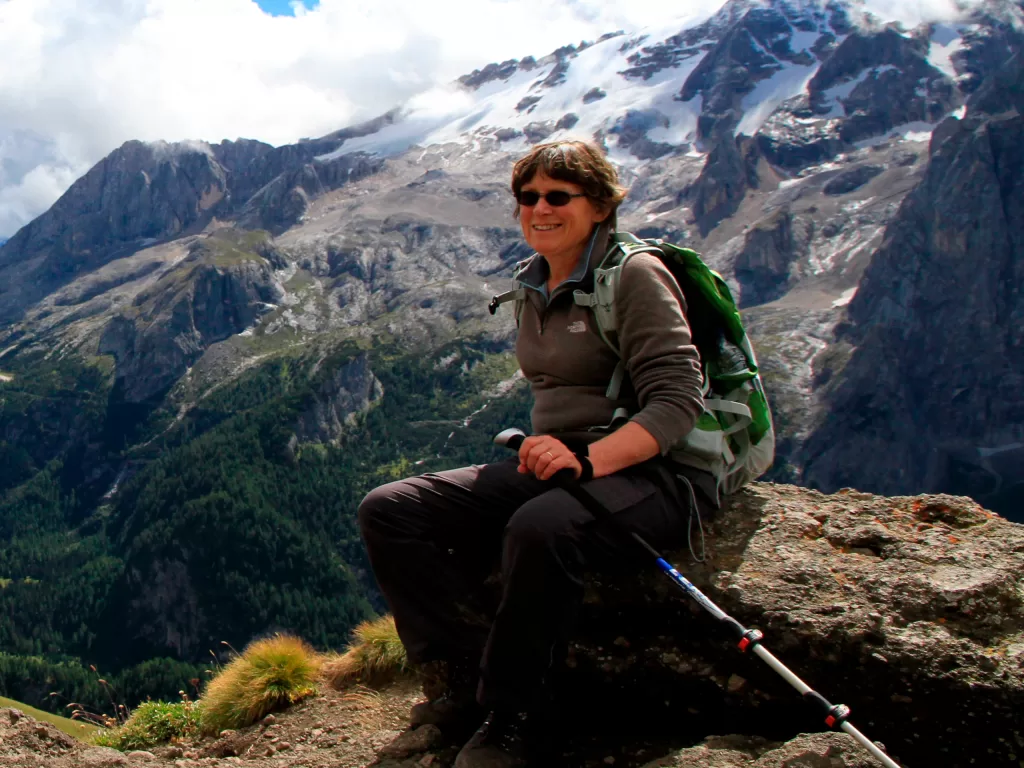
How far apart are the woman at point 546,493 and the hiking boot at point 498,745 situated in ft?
0.03

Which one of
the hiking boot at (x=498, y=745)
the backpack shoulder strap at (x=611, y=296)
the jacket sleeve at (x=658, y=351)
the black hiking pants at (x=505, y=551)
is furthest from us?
the backpack shoulder strap at (x=611, y=296)

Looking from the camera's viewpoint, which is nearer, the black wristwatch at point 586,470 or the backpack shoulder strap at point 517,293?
the black wristwatch at point 586,470

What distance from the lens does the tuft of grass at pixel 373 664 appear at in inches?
383

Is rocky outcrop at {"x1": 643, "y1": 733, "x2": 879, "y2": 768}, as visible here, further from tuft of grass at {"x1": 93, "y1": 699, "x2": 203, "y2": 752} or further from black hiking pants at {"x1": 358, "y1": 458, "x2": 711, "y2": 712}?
tuft of grass at {"x1": 93, "y1": 699, "x2": 203, "y2": 752}

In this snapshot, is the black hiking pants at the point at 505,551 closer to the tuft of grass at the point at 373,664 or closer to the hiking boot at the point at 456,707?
the hiking boot at the point at 456,707

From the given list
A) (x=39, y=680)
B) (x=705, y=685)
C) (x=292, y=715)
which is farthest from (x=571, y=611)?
(x=39, y=680)

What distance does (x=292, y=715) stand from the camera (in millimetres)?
8820

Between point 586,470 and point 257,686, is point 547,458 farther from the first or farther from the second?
point 257,686

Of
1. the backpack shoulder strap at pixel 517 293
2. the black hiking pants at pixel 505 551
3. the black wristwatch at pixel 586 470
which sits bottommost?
the black hiking pants at pixel 505 551

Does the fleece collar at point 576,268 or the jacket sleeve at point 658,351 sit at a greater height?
the fleece collar at point 576,268

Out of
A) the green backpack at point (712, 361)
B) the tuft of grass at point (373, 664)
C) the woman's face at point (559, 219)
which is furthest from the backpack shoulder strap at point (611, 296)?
the tuft of grass at point (373, 664)

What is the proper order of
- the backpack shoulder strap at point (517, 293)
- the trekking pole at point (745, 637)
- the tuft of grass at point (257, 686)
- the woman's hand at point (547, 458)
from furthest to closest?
the tuft of grass at point (257, 686)
the backpack shoulder strap at point (517, 293)
the woman's hand at point (547, 458)
the trekking pole at point (745, 637)

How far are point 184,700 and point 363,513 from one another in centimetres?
495

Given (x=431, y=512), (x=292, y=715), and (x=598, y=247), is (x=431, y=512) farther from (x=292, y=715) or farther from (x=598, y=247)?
(x=292, y=715)
